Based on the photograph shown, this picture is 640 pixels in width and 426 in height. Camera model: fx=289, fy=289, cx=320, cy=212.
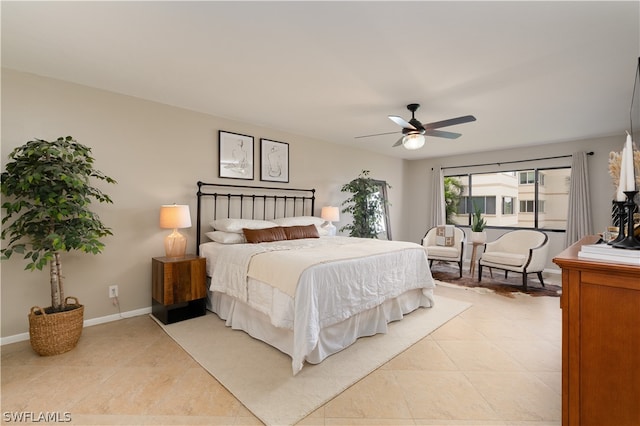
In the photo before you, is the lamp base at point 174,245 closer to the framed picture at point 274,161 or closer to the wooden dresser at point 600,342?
the framed picture at point 274,161

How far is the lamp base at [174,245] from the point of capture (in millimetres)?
3289

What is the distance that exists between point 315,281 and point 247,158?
2640 mm

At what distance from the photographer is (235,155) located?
4.16 meters

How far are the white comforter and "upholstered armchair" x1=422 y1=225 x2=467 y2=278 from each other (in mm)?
2228

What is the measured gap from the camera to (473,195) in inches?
267

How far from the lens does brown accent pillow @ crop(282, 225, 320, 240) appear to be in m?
3.93

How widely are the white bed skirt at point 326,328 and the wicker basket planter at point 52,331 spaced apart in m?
1.27

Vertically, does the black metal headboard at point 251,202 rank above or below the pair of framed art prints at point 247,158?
below

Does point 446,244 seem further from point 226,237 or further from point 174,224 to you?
point 174,224

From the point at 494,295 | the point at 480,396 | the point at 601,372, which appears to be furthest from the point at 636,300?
the point at 494,295

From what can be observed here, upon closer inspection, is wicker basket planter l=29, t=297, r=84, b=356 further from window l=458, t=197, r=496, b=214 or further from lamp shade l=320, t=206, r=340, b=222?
window l=458, t=197, r=496, b=214

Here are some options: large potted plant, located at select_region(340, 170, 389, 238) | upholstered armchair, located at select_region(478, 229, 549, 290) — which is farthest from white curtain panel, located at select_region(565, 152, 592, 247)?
large potted plant, located at select_region(340, 170, 389, 238)

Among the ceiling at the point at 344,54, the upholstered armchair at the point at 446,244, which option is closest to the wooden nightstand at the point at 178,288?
the ceiling at the point at 344,54

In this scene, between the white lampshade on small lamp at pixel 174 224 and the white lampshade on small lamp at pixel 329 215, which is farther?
the white lampshade on small lamp at pixel 329 215
